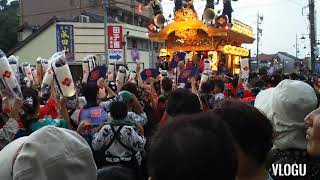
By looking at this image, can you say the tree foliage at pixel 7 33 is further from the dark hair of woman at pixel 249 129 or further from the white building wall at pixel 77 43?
the dark hair of woman at pixel 249 129

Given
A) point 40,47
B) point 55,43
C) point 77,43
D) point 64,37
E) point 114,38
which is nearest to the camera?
point 114,38

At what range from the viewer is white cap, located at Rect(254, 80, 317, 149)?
279 centimetres

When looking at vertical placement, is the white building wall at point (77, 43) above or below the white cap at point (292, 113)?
above

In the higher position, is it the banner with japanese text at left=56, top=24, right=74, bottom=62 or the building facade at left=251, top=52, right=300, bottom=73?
the banner with japanese text at left=56, top=24, right=74, bottom=62

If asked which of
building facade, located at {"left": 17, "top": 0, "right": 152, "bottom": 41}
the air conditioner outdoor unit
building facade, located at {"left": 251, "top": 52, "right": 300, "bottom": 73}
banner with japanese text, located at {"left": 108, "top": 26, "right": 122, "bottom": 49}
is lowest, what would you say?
building facade, located at {"left": 251, "top": 52, "right": 300, "bottom": 73}

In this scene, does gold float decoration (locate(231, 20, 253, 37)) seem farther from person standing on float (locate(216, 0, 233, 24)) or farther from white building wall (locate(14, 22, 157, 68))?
white building wall (locate(14, 22, 157, 68))

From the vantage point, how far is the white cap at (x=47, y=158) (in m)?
1.66

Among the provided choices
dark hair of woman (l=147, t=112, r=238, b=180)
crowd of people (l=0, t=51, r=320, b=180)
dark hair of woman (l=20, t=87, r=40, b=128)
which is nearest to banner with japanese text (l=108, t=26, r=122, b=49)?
crowd of people (l=0, t=51, r=320, b=180)

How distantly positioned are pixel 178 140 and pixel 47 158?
1.74ft

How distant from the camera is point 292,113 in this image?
2.82m

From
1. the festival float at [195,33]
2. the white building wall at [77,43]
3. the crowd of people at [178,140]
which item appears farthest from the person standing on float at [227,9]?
the crowd of people at [178,140]

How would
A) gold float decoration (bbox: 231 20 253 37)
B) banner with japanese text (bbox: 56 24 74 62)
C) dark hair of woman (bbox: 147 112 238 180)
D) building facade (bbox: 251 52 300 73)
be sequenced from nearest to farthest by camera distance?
dark hair of woman (bbox: 147 112 238 180)
gold float decoration (bbox: 231 20 253 37)
banner with japanese text (bbox: 56 24 74 62)
building facade (bbox: 251 52 300 73)

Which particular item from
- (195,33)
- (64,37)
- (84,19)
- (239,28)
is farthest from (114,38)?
(84,19)

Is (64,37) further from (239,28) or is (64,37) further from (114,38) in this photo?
(239,28)
